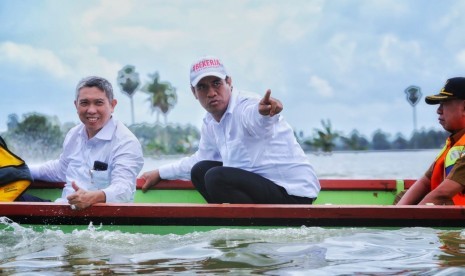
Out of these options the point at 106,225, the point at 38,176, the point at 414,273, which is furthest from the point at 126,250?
the point at 38,176

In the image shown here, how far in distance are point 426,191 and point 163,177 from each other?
2.26 meters

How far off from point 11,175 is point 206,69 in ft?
5.64

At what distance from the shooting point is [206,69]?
5027 mm

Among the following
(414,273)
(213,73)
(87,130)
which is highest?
(213,73)

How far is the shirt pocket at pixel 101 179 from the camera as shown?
17.4 ft

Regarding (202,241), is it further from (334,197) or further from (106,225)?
(334,197)

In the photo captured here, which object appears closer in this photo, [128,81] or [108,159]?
[108,159]

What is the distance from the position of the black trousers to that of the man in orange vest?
101cm

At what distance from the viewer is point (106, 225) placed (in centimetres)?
470

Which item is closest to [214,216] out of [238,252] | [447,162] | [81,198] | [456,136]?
[238,252]

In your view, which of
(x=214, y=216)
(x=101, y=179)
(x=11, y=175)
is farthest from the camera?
(x=11, y=175)

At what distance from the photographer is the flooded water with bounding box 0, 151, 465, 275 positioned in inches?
151

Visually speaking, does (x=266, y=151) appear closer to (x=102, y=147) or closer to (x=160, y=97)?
(x=102, y=147)

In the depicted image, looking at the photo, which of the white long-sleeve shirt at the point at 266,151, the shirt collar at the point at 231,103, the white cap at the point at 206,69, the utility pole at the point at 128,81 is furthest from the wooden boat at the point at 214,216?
the utility pole at the point at 128,81
